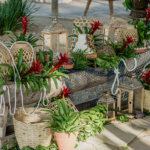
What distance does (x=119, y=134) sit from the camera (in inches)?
109

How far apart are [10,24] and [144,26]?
440cm

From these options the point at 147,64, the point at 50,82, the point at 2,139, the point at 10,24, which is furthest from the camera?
the point at 10,24

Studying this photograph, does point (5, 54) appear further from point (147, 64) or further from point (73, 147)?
point (147, 64)

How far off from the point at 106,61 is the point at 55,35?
70 cm

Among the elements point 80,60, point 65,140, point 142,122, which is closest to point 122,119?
point 142,122

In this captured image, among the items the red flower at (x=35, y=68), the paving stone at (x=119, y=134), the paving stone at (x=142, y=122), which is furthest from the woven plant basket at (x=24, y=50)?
the paving stone at (x=142, y=122)

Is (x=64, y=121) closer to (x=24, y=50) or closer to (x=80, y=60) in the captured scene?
(x=24, y=50)

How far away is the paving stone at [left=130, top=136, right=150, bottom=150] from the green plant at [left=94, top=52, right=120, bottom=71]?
95 cm

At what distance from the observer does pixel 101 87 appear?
334 cm

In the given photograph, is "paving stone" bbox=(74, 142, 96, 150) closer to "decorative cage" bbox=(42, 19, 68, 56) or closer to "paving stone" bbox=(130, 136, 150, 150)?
"paving stone" bbox=(130, 136, 150, 150)

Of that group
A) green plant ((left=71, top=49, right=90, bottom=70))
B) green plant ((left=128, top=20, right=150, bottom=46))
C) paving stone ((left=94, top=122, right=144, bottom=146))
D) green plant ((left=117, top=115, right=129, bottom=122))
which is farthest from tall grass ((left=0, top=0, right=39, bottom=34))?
paving stone ((left=94, top=122, right=144, bottom=146))

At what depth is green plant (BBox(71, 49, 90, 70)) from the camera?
3063 mm

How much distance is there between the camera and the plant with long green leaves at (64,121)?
2.24 m

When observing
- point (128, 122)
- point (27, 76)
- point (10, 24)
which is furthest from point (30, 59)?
point (10, 24)
